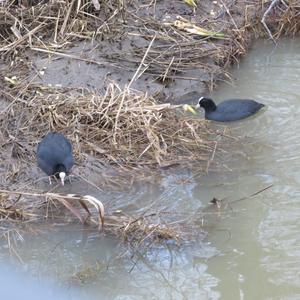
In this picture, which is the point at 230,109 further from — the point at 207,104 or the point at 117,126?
the point at 117,126

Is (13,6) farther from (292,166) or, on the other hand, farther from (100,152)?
(292,166)

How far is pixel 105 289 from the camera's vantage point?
508 cm

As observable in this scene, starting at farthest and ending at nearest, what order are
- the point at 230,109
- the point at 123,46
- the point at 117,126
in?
the point at 123,46, the point at 230,109, the point at 117,126

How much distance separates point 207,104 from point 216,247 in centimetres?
245

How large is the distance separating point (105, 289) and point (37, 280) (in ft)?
1.71

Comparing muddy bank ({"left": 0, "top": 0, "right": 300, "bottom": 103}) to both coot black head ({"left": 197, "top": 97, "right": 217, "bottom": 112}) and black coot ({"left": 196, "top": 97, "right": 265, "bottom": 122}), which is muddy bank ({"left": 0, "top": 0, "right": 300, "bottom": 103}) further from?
black coot ({"left": 196, "top": 97, "right": 265, "bottom": 122})

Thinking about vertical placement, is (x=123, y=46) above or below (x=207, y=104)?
above

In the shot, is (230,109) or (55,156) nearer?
(55,156)

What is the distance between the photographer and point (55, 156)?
6.40 meters

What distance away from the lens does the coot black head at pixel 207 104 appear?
7.60 meters

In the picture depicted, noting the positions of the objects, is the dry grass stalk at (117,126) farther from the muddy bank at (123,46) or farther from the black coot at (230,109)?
the muddy bank at (123,46)

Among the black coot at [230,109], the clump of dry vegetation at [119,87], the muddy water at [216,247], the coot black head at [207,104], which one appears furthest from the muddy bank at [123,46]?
the muddy water at [216,247]

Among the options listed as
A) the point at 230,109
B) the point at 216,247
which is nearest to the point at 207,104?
the point at 230,109

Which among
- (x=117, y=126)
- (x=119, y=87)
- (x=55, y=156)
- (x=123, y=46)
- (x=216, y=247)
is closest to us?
(x=216, y=247)
